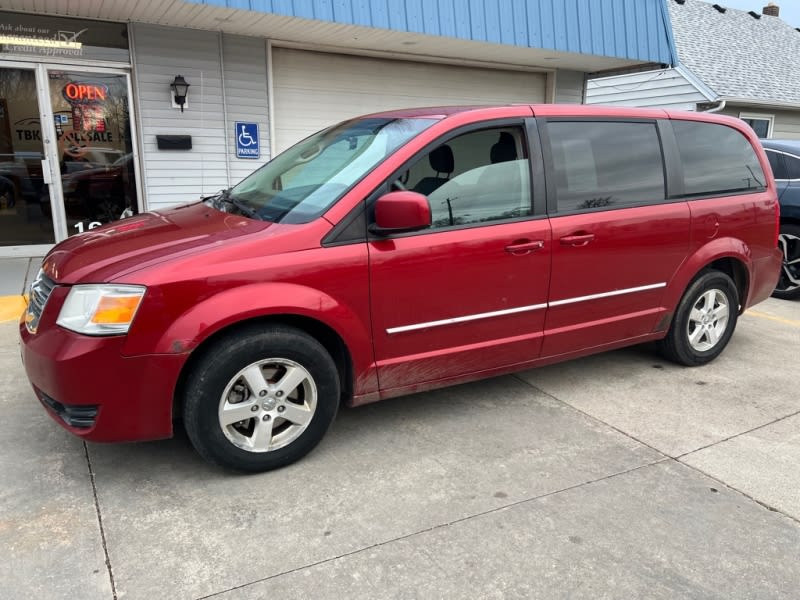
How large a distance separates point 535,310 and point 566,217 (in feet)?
1.91

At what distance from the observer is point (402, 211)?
9.73ft

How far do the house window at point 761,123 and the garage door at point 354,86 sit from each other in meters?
7.91

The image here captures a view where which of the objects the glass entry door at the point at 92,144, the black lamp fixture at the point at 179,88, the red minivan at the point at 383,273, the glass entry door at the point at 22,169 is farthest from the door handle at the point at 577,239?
the glass entry door at the point at 22,169

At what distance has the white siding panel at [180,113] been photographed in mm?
7766

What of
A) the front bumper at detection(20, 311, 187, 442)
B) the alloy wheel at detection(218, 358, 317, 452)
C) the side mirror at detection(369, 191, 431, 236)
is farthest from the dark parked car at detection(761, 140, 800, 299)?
the front bumper at detection(20, 311, 187, 442)

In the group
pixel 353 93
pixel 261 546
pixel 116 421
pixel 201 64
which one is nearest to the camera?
pixel 261 546

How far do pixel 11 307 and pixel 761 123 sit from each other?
16531mm

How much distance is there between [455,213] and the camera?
3365mm

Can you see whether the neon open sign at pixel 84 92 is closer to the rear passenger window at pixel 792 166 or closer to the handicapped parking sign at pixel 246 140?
the handicapped parking sign at pixel 246 140

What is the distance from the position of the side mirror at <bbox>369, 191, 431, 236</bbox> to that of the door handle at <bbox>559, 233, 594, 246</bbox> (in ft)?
3.33

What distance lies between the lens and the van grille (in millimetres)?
2902

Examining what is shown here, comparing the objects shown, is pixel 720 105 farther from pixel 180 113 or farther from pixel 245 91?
pixel 180 113

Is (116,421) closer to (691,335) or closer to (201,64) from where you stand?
(691,335)

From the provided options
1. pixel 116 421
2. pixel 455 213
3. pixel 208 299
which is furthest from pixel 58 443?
pixel 455 213
